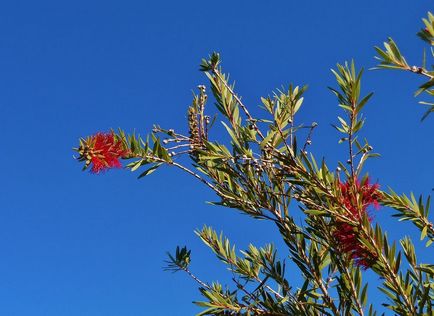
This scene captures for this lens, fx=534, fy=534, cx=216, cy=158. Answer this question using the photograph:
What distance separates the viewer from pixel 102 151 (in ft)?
8.32

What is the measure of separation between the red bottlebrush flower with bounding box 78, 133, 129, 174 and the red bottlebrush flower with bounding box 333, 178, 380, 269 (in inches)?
42.0

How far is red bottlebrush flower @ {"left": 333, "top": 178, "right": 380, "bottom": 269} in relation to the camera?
7.73 ft

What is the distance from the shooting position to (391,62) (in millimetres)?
1812

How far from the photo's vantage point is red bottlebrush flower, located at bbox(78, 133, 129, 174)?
2486mm

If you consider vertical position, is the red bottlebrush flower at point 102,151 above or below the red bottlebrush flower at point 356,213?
above

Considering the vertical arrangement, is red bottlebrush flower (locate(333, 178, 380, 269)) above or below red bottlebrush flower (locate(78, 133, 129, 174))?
below

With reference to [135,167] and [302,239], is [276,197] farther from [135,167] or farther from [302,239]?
[135,167]

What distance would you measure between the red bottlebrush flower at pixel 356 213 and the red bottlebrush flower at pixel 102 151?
1.07 metres

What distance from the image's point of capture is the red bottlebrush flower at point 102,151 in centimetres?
249

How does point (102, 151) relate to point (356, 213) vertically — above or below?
above

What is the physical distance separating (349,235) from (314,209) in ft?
0.74

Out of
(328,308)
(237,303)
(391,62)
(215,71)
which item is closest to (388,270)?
(328,308)

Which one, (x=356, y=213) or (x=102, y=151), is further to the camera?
(x=102, y=151)

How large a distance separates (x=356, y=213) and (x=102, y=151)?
1.21 m
